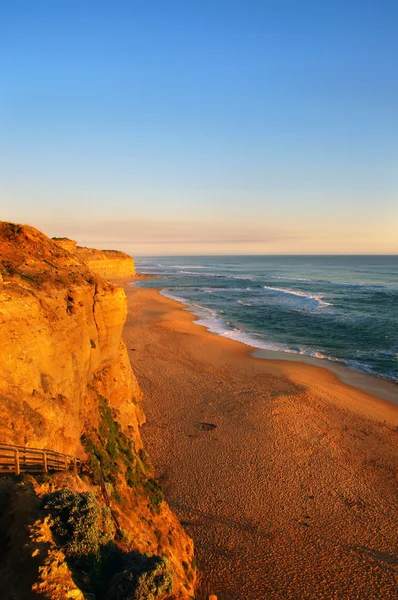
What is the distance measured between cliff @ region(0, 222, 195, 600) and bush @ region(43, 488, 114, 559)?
6.1 inches

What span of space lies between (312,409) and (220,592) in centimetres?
1372

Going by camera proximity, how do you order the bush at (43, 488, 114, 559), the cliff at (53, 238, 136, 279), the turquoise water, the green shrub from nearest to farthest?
the bush at (43, 488, 114, 559) → the green shrub → the turquoise water → the cliff at (53, 238, 136, 279)

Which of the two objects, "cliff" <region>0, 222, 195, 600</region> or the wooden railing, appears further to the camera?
the wooden railing

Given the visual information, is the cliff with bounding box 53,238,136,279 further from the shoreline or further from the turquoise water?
the shoreline

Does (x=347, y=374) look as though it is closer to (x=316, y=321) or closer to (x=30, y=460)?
(x=316, y=321)

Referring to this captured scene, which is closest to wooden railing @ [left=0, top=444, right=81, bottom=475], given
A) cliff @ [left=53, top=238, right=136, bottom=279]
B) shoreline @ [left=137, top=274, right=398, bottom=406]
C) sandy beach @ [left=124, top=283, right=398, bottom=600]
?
sandy beach @ [left=124, top=283, right=398, bottom=600]

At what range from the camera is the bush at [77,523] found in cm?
680

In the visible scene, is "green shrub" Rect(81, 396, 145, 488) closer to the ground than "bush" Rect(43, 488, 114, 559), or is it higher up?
closer to the ground

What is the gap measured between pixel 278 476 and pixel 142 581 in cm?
1075

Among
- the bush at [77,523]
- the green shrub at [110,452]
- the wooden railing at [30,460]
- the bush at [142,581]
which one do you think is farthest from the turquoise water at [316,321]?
the bush at [77,523]

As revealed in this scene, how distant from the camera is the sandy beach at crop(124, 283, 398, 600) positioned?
38.7 feet

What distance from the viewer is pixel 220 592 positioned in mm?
10930

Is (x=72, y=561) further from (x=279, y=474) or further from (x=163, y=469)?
(x=279, y=474)

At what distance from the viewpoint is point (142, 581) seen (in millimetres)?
6844
